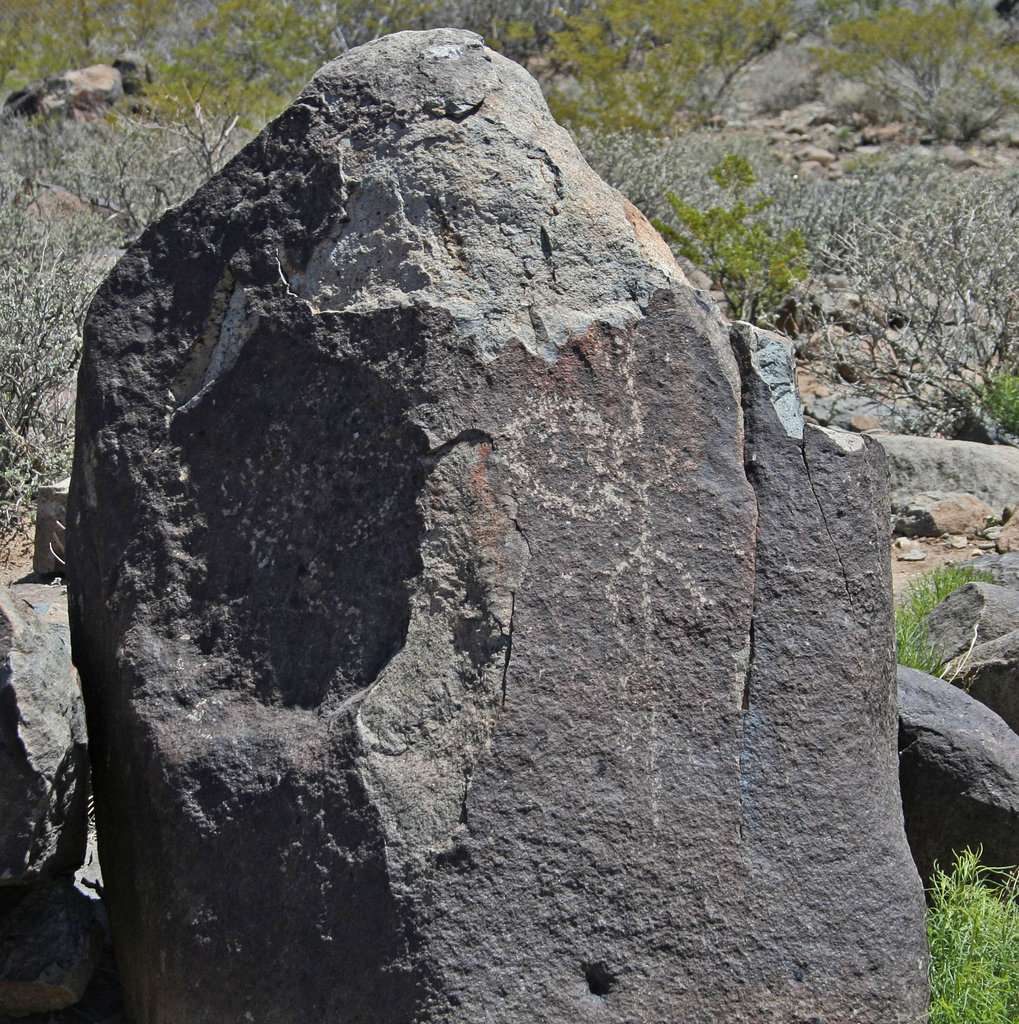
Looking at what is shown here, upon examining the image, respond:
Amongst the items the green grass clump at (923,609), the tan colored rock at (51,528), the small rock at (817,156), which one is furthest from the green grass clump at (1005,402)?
the small rock at (817,156)

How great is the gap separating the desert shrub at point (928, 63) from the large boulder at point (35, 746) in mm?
13038

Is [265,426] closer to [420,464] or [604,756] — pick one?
[420,464]

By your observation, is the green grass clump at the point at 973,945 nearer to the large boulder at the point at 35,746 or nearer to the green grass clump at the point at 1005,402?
the large boulder at the point at 35,746

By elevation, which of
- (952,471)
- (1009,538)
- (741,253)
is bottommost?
(1009,538)

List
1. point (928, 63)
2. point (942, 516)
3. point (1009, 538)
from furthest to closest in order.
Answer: point (928, 63)
point (942, 516)
point (1009, 538)

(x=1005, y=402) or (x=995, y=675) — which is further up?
(x=1005, y=402)

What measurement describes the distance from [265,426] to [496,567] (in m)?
0.46

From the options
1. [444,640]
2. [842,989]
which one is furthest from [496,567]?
[842,989]

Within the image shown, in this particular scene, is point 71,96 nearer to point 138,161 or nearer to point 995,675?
point 138,161

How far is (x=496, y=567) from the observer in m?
1.61

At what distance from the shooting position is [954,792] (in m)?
2.17

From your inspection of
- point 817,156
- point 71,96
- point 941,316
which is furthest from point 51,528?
point 817,156

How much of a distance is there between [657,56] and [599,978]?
11079mm

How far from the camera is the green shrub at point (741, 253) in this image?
6074 millimetres
